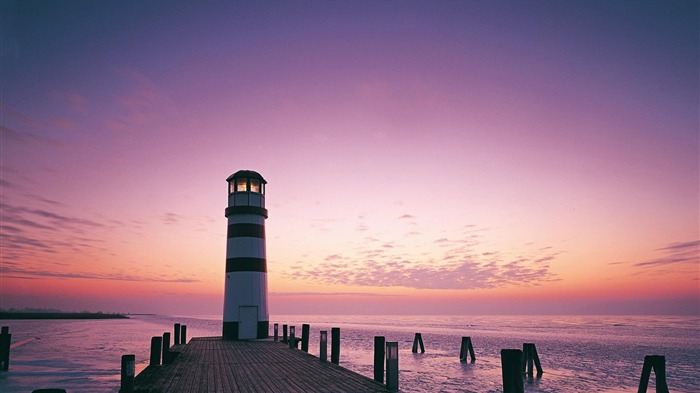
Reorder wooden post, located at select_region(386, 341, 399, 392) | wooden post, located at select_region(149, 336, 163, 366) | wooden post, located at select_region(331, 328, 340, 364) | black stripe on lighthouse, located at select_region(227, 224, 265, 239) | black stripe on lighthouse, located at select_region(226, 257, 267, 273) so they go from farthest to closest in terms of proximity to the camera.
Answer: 1. black stripe on lighthouse, located at select_region(227, 224, 265, 239)
2. black stripe on lighthouse, located at select_region(226, 257, 267, 273)
3. wooden post, located at select_region(331, 328, 340, 364)
4. wooden post, located at select_region(149, 336, 163, 366)
5. wooden post, located at select_region(386, 341, 399, 392)

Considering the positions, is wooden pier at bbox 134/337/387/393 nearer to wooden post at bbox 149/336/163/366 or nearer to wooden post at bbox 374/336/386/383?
wooden post at bbox 149/336/163/366

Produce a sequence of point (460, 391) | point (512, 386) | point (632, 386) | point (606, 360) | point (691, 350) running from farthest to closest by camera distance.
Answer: point (691, 350), point (606, 360), point (632, 386), point (460, 391), point (512, 386)

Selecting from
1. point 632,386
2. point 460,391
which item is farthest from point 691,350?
point 460,391

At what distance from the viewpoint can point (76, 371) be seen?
21.1m

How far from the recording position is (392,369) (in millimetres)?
10500

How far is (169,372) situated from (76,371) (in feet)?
39.0

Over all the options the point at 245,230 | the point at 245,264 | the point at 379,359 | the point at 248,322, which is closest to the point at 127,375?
the point at 379,359

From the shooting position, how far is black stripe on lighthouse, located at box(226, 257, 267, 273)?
2292 centimetres

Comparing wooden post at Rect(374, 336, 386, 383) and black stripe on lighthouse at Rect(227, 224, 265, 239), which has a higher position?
black stripe on lighthouse at Rect(227, 224, 265, 239)

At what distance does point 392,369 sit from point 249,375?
3974 millimetres

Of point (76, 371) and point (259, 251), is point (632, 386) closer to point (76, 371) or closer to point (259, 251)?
point (259, 251)

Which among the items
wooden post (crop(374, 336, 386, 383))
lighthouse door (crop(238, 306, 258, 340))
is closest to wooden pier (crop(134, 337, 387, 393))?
wooden post (crop(374, 336, 386, 383))

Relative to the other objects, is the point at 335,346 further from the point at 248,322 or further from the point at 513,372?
the point at 248,322

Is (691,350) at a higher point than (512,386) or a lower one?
lower
